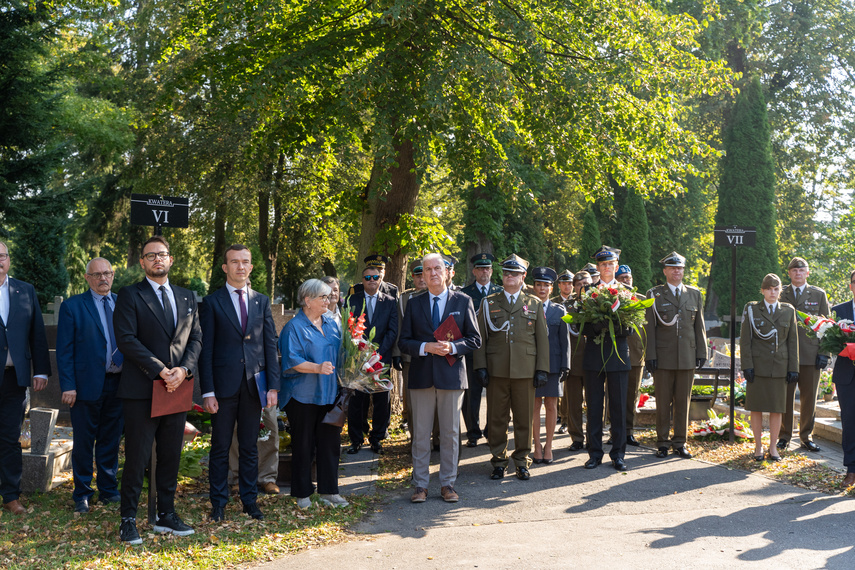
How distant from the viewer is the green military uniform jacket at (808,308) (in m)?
9.45

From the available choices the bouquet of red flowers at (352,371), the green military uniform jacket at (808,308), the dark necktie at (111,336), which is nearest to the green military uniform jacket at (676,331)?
the green military uniform jacket at (808,308)

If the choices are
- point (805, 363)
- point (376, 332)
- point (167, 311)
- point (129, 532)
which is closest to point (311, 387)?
point (167, 311)

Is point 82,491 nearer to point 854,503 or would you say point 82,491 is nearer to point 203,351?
point 203,351

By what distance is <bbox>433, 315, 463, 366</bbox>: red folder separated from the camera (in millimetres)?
7031

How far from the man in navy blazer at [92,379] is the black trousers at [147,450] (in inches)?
44.1

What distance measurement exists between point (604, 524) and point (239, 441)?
10.4ft

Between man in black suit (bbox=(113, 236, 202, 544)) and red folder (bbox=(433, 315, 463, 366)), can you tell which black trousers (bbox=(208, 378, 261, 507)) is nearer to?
man in black suit (bbox=(113, 236, 202, 544))

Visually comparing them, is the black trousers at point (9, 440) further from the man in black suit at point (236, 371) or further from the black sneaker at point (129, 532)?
the man in black suit at point (236, 371)

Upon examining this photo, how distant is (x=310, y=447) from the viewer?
6.57 metres

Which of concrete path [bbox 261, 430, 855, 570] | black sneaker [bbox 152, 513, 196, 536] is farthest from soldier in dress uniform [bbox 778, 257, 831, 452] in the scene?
black sneaker [bbox 152, 513, 196, 536]

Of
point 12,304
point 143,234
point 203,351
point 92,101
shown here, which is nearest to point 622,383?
point 203,351

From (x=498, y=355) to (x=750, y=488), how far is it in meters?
2.84

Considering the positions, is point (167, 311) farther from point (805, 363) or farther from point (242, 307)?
point (805, 363)

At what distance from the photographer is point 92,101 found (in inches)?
758
